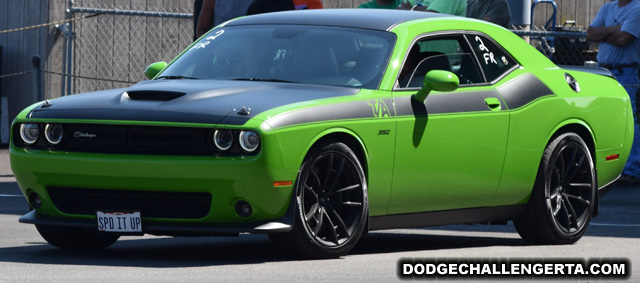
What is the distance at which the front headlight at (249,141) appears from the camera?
7.31 meters

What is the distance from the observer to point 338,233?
7.82m

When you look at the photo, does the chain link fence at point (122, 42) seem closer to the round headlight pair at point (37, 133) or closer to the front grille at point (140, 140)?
the round headlight pair at point (37, 133)

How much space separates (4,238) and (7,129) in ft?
32.4

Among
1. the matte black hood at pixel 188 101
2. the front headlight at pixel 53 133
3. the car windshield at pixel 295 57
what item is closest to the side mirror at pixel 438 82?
the car windshield at pixel 295 57

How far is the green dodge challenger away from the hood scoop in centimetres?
1

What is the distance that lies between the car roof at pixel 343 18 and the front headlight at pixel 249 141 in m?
1.68

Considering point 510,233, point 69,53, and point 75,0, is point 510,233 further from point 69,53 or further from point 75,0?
point 75,0

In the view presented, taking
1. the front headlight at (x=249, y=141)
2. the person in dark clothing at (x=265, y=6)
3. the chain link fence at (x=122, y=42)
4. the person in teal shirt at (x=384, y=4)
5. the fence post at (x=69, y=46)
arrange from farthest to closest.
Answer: the chain link fence at (x=122, y=42) → the fence post at (x=69, y=46) → the person in teal shirt at (x=384, y=4) → the person in dark clothing at (x=265, y=6) → the front headlight at (x=249, y=141)

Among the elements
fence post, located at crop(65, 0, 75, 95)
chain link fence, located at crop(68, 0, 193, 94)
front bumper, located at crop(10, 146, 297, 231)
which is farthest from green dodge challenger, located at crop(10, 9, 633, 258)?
chain link fence, located at crop(68, 0, 193, 94)

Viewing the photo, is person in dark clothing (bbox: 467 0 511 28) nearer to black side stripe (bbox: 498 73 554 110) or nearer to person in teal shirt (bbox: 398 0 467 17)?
person in teal shirt (bbox: 398 0 467 17)

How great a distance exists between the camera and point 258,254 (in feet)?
26.8

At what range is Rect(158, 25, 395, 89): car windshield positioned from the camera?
27.5ft

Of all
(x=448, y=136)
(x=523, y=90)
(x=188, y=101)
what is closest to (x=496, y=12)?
(x=523, y=90)

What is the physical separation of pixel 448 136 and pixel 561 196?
1.30 m
